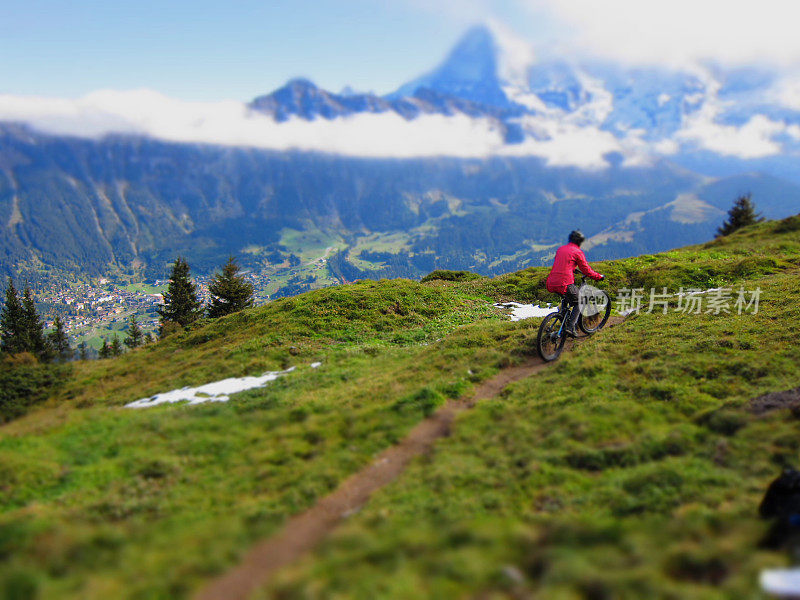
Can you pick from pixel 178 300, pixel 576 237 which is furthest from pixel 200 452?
pixel 178 300

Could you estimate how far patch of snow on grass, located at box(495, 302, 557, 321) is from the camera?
27.4 meters

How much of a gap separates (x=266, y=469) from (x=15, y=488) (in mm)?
5720

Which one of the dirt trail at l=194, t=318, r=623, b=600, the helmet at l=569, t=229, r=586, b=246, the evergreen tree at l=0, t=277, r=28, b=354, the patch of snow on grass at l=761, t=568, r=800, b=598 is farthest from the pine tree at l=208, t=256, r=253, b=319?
the patch of snow on grass at l=761, t=568, r=800, b=598

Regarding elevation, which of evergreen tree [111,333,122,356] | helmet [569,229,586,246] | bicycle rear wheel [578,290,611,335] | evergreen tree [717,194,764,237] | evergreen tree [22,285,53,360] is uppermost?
evergreen tree [717,194,764,237]

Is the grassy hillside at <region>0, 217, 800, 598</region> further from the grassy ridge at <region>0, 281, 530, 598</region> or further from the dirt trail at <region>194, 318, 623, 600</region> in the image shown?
the dirt trail at <region>194, 318, 623, 600</region>

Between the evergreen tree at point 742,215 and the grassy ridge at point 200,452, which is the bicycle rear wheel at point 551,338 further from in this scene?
the evergreen tree at point 742,215

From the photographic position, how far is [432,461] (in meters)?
A: 10.3

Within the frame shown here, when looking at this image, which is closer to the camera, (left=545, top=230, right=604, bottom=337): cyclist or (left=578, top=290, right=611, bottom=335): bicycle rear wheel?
(left=545, top=230, right=604, bottom=337): cyclist

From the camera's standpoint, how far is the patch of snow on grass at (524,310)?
27.4 meters

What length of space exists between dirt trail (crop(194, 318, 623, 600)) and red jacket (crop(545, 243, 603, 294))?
5.24m

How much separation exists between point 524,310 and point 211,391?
19499 mm

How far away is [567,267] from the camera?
56.7ft

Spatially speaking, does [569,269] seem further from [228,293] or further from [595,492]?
[228,293]

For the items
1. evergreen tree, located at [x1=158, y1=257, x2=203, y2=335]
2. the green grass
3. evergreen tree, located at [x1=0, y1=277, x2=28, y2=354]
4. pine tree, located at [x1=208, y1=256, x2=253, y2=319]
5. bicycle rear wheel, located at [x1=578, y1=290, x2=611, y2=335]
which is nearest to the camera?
the green grass
